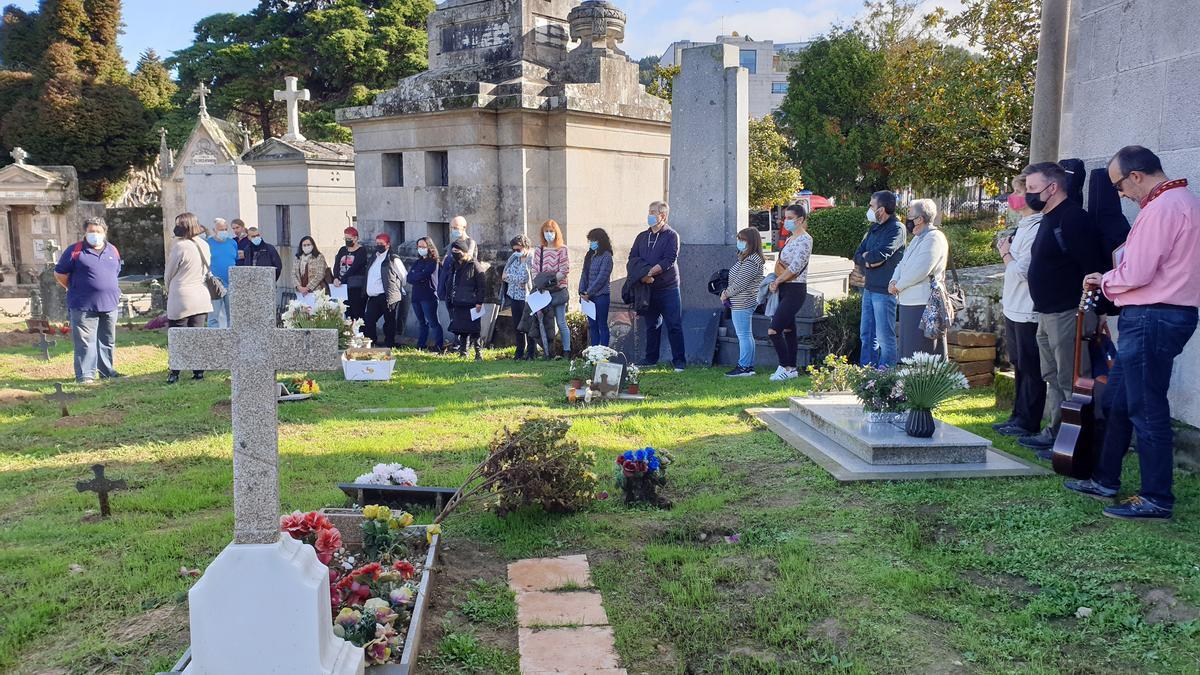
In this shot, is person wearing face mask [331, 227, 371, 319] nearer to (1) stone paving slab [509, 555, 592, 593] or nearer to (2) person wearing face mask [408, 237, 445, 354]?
(2) person wearing face mask [408, 237, 445, 354]

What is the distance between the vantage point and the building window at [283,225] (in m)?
15.6

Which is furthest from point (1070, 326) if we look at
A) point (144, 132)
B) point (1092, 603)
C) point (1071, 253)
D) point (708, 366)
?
point (144, 132)

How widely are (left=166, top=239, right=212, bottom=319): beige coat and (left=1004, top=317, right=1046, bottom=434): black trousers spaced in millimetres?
8415

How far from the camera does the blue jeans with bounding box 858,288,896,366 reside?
8.73 m

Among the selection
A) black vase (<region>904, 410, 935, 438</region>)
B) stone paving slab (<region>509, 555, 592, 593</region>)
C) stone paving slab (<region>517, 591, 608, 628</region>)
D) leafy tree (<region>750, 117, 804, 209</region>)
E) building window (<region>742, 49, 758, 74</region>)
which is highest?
building window (<region>742, 49, 758, 74</region>)

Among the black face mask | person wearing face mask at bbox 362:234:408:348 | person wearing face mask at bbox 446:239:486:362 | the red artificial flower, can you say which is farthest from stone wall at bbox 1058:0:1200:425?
person wearing face mask at bbox 362:234:408:348

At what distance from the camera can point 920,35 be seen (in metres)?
32.7

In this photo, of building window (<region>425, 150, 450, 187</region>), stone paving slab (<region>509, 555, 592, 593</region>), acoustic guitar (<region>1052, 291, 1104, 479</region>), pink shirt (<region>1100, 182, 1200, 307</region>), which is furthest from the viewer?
building window (<region>425, 150, 450, 187</region>)

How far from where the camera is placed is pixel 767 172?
27125 millimetres

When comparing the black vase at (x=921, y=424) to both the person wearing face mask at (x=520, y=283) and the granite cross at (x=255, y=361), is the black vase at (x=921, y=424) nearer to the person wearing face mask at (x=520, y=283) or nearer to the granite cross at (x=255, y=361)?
the granite cross at (x=255, y=361)

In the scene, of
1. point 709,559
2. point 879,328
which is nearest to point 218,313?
point 879,328

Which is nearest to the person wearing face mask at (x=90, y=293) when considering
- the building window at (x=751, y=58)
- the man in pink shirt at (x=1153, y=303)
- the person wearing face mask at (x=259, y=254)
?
the person wearing face mask at (x=259, y=254)

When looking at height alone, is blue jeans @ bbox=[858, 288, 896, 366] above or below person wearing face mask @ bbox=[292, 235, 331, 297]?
below

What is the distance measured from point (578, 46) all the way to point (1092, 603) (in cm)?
1065
